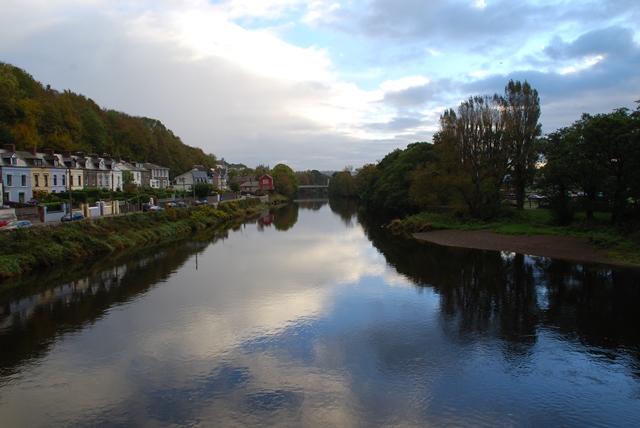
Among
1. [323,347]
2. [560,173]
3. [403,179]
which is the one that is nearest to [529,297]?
[323,347]

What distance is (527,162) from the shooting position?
128 ft

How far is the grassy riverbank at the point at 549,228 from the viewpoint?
23.6 m

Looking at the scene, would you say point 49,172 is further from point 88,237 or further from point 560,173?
point 560,173

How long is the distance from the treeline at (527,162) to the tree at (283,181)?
5951cm

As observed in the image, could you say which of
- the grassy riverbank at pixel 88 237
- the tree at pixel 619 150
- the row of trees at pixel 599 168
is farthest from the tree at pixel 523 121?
the grassy riverbank at pixel 88 237

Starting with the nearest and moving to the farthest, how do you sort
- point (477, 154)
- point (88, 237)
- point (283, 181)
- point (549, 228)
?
point (88, 237) → point (549, 228) → point (477, 154) → point (283, 181)

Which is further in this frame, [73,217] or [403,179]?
[403,179]

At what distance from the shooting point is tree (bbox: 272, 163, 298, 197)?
11006 centimetres

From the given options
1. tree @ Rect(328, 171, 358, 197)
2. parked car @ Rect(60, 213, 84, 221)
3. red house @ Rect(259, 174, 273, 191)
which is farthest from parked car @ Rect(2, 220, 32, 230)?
tree @ Rect(328, 171, 358, 197)

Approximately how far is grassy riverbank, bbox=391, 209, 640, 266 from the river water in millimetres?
3883

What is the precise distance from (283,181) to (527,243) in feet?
281

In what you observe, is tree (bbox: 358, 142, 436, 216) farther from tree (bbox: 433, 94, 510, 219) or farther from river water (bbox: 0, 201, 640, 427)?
river water (bbox: 0, 201, 640, 427)

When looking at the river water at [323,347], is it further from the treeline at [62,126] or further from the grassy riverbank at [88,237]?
the treeline at [62,126]

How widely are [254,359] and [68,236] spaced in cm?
1866
